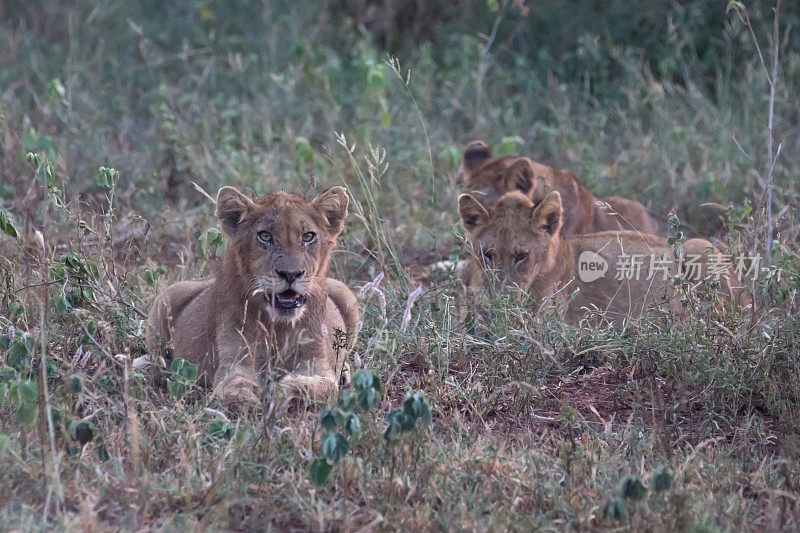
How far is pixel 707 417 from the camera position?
432 cm

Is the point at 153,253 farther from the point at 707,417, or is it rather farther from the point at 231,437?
the point at 707,417

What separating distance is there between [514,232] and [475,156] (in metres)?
1.94

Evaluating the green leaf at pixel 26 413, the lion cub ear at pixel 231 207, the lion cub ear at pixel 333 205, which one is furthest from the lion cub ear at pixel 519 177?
the green leaf at pixel 26 413

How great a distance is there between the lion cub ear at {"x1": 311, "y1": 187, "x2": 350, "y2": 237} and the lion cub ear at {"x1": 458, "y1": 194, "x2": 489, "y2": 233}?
117 cm

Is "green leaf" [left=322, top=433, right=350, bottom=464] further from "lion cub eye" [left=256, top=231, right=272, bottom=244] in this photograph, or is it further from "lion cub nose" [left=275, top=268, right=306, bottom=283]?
"lion cub eye" [left=256, top=231, right=272, bottom=244]

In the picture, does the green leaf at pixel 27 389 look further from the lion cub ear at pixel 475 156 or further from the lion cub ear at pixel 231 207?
the lion cub ear at pixel 475 156

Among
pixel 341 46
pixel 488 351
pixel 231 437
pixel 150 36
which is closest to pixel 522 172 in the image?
pixel 488 351

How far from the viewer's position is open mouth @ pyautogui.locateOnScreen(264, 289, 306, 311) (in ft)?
14.5

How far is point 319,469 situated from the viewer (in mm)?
3213

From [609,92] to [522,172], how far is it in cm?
404

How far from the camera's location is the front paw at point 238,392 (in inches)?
162

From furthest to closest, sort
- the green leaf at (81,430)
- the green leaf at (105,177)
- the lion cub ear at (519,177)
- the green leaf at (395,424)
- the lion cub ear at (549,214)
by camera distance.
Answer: the lion cub ear at (519,177)
the lion cub ear at (549,214)
the green leaf at (105,177)
the green leaf at (81,430)
the green leaf at (395,424)

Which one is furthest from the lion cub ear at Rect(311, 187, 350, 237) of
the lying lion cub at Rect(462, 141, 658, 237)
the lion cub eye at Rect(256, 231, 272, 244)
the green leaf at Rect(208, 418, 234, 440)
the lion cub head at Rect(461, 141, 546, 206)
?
the lying lion cub at Rect(462, 141, 658, 237)

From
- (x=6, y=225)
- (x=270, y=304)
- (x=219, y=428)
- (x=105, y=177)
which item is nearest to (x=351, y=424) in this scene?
(x=219, y=428)
